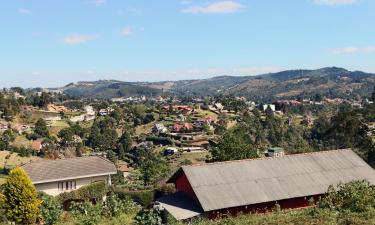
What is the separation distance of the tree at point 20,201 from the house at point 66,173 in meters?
8.98

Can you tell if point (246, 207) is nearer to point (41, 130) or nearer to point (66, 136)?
point (66, 136)

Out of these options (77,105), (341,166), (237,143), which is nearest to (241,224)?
(341,166)

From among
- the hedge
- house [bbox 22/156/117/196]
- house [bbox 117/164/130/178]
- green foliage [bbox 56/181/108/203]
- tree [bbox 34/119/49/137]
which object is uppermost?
house [bbox 22/156/117/196]

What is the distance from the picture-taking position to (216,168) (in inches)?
1059

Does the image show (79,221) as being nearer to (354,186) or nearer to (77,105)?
(354,186)

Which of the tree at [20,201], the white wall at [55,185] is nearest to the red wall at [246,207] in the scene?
the tree at [20,201]

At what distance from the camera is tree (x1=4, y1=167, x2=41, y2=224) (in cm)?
2936

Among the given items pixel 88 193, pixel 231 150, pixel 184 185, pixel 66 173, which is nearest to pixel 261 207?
pixel 184 185

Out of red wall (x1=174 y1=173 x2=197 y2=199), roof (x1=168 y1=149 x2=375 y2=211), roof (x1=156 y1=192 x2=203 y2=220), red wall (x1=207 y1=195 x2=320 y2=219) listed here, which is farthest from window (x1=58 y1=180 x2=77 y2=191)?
Answer: red wall (x1=207 y1=195 x2=320 y2=219)

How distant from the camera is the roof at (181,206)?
2385 cm

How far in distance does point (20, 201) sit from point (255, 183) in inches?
628

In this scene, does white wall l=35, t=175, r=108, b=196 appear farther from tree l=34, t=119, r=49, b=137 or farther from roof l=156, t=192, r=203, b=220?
tree l=34, t=119, r=49, b=137

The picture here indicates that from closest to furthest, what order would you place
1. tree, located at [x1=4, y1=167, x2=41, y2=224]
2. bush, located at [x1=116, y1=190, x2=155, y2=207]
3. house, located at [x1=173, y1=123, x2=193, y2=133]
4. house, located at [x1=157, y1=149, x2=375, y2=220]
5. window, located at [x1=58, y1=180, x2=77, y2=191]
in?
house, located at [x1=157, y1=149, x2=375, y2=220]
tree, located at [x1=4, y1=167, x2=41, y2=224]
window, located at [x1=58, y1=180, x2=77, y2=191]
bush, located at [x1=116, y1=190, x2=155, y2=207]
house, located at [x1=173, y1=123, x2=193, y2=133]

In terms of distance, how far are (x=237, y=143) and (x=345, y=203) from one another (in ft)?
76.1
